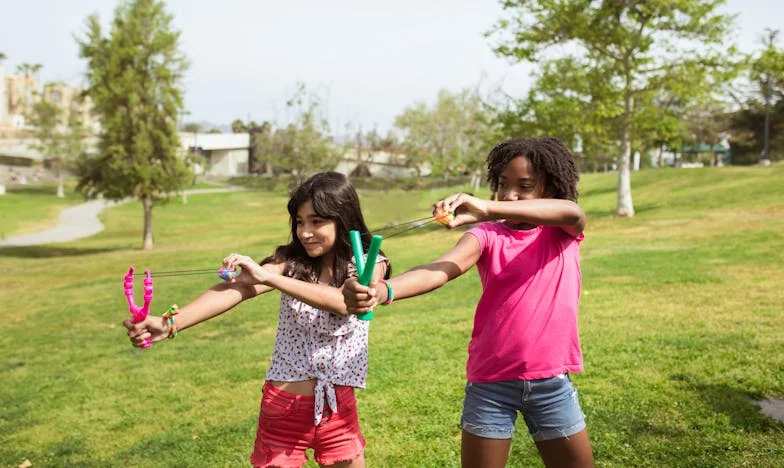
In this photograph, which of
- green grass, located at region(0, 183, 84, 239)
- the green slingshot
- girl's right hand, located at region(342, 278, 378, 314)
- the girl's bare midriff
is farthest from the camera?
green grass, located at region(0, 183, 84, 239)

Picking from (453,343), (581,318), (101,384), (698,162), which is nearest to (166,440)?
(101,384)

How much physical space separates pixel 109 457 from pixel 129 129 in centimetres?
2667

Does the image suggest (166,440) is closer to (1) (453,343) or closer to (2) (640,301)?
(1) (453,343)

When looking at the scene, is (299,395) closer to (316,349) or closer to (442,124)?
(316,349)

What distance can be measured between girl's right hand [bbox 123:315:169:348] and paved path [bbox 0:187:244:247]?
116ft

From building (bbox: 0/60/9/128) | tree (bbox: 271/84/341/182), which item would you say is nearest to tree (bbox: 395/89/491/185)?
tree (bbox: 271/84/341/182)

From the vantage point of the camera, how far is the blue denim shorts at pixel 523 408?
2.96 m

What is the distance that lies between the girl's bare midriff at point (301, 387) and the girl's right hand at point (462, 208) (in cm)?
118

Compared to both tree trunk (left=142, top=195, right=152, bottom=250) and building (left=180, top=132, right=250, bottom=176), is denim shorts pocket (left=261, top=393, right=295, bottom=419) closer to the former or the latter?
tree trunk (left=142, top=195, right=152, bottom=250)

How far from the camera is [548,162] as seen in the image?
9.93 feet

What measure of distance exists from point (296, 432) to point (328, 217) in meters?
0.94

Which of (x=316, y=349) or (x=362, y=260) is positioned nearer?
(x=362, y=260)

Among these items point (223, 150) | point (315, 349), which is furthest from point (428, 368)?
point (223, 150)

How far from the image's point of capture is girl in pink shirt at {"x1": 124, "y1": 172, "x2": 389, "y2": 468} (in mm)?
3188
